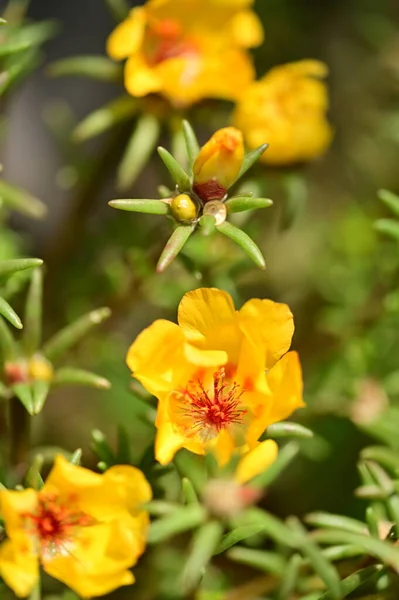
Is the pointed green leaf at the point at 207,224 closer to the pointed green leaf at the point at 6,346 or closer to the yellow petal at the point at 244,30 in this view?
the pointed green leaf at the point at 6,346

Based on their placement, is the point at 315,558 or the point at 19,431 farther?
the point at 19,431

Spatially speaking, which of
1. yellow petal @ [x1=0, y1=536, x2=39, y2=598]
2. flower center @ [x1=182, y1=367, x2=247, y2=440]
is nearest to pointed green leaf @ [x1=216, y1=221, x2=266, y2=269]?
flower center @ [x1=182, y1=367, x2=247, y2=440]

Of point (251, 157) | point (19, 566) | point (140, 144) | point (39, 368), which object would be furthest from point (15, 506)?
point (140, 144)

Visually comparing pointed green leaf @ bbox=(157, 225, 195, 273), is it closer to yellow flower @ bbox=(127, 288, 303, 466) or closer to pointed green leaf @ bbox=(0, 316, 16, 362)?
yellow flower @ bbox=(127, 288, 303, 466)

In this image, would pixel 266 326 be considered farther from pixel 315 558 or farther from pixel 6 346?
pixel 6 346

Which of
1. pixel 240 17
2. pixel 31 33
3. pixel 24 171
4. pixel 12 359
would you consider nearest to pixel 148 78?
pixel 240 17

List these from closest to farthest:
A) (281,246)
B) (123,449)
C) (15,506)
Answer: (15,506), (123,449), (281,246)

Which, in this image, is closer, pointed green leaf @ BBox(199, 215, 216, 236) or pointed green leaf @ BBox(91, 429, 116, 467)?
pointed green leaf @ BBox(199, 215, 216, 236)
